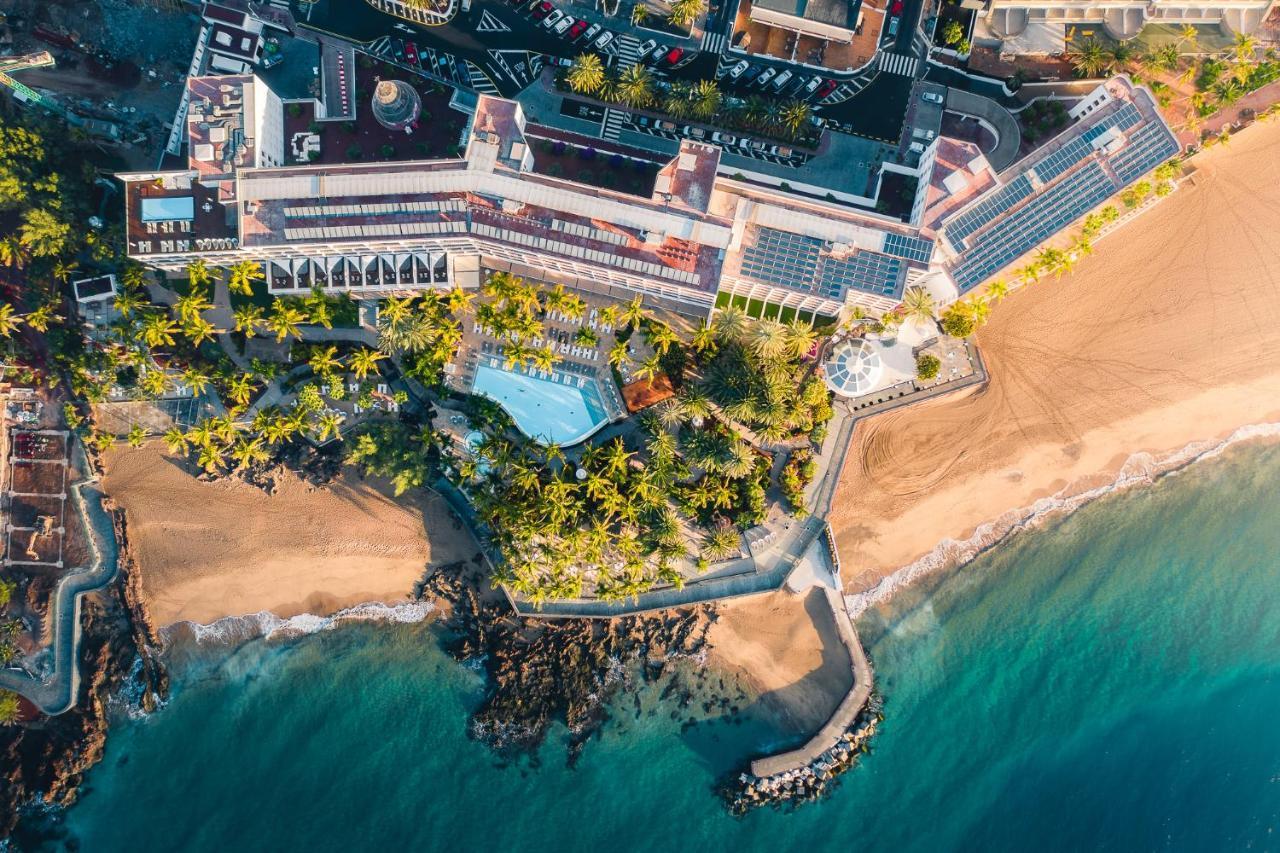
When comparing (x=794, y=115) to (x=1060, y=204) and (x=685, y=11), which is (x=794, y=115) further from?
(x=1060, y=204)

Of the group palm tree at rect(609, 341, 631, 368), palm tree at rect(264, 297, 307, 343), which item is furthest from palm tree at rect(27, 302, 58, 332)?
palm tree at rect(609, 341, 631, 368)

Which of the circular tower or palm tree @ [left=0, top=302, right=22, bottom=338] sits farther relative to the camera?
palm tree @ [left=0, top=302, right=22, bottom=338]

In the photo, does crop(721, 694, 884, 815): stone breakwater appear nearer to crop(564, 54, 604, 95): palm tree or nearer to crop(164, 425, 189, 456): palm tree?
crop(164, 425, 189, 456): palm tree

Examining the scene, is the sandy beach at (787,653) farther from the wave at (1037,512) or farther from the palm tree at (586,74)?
the palm tree at (586,74)

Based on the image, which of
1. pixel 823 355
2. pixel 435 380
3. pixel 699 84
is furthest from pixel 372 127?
pixel 823 355

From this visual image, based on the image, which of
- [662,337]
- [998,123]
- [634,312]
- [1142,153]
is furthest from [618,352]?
[1142,153]

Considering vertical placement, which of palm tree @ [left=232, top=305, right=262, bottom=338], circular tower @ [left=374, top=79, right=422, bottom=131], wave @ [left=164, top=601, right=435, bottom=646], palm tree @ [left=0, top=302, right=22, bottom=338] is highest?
circular tower @ [left=374, top=79, right=422, bottom=131]

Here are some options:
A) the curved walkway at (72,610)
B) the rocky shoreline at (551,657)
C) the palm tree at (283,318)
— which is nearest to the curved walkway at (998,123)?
the rocky shoreline at (551,657)
